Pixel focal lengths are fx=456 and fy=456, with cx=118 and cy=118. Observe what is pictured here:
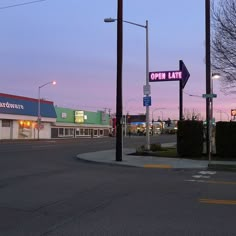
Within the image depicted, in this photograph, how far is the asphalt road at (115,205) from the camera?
7.79 metres

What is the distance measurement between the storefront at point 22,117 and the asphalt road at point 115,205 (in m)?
50.8

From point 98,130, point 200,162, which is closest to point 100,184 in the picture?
point 200,162

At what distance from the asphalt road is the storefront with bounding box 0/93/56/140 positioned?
50792 millimetres

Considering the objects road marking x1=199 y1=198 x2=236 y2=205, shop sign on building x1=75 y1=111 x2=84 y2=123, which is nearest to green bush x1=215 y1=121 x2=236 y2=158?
road marking x1=199 y1=198 x2=236 y2=205

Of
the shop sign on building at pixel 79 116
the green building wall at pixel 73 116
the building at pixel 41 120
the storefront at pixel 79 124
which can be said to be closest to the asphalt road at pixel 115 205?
the building at pixel 41 120

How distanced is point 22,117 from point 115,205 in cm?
6026

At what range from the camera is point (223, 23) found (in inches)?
990

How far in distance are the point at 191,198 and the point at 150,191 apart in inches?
58.4

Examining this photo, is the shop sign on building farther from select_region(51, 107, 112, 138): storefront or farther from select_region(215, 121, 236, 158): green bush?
select_region(215, 121, 236, 158): green bush

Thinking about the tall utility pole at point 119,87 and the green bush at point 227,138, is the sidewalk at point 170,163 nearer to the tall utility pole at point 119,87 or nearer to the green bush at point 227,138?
the tall utility pole at point 119,87

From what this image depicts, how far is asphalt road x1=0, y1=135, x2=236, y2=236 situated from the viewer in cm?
779

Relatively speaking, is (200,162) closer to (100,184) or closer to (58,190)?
(100,184)

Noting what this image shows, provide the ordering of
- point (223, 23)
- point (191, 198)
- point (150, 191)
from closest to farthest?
1. point (191, 198)
2. point (150, 191)
3. point (223, 23)

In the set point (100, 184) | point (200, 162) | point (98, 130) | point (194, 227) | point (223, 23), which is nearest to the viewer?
point (194, 227)
